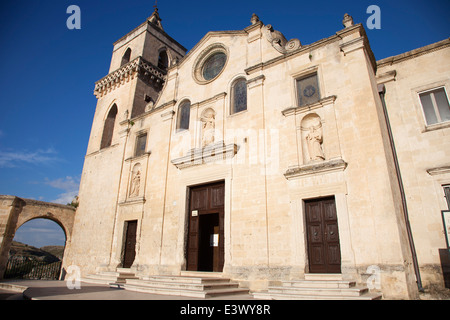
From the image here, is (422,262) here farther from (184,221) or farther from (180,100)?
(180,100)

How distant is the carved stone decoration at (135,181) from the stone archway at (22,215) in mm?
6679

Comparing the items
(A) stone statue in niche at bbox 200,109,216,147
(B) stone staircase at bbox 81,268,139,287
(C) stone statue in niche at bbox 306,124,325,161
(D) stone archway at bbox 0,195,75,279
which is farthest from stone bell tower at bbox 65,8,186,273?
(C) stone statue in niche at bbox 306,124,325,161

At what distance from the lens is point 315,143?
1013 centimetres

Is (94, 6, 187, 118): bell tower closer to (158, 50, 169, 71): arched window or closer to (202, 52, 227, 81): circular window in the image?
(158, 50, 169, 71): arched window

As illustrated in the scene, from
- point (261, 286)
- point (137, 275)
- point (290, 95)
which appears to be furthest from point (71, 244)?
point (290, 95)

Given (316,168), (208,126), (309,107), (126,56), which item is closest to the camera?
(316,168)

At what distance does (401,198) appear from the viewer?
30.0ft

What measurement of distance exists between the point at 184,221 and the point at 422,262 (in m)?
8.60

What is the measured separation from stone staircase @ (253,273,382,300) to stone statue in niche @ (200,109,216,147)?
7.01 m

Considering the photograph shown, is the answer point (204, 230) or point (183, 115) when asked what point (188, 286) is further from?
point (183, 115)

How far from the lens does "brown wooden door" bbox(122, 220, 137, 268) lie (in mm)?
14570

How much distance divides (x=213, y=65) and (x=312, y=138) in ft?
24.6

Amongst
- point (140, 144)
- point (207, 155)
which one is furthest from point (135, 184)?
point (207, 155)
